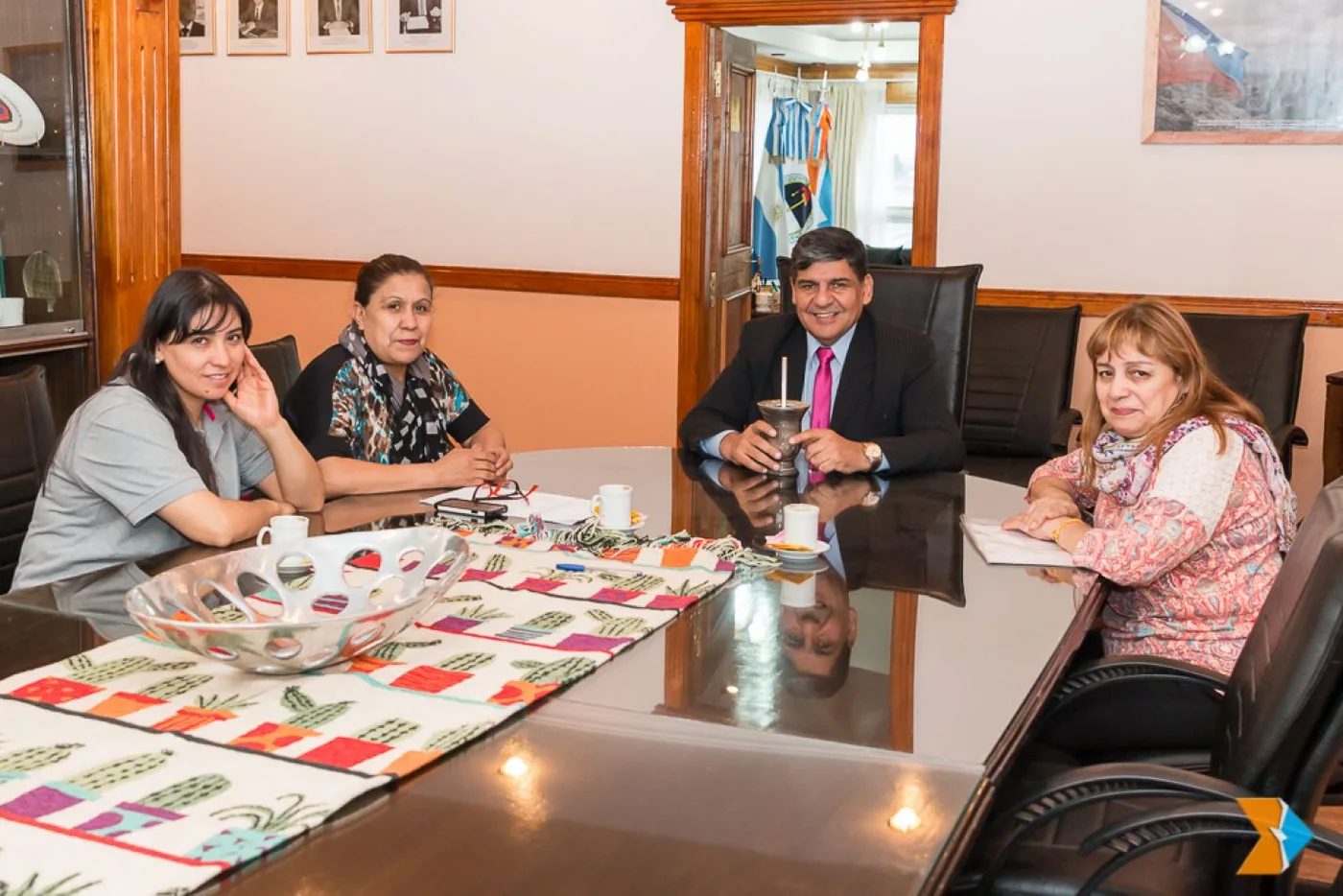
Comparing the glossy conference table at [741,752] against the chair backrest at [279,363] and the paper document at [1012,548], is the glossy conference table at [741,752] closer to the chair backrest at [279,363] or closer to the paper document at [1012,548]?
the paper document at [1012,548]

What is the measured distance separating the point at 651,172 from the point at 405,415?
282 centimetres

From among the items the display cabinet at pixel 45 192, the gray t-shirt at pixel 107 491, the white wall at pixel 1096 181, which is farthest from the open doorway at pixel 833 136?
the gray t-shirt at pixel 107 491

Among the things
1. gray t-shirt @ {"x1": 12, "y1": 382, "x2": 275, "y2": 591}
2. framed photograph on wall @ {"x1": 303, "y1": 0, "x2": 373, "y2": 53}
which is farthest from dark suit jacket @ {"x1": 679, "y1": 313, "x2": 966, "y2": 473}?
framed photograph on wall @ {"x1": 303, "y1": 0, "x2": 373, "y2": 53}

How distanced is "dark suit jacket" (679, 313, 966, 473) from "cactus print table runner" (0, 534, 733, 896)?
135cm

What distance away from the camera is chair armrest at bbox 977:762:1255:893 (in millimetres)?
1458

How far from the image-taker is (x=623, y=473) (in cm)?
286

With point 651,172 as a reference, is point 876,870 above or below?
below

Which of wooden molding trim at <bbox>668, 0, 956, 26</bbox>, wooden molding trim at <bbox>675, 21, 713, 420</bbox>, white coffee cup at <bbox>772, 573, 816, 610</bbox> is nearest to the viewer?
white coffee cup at <bbox>772, 573, 816, 610</bbox>

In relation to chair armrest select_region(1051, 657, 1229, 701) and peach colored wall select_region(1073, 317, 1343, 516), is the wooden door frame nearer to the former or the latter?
peach colored wall select_region(1073, 317, 1343, 516)

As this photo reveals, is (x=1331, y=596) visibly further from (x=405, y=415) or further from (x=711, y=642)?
(x=405, y=415)

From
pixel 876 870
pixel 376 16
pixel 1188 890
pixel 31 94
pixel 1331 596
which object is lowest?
pixel 1188 890

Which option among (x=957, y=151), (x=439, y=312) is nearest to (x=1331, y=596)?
(x=957, y=151)

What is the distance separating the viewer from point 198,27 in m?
6.29

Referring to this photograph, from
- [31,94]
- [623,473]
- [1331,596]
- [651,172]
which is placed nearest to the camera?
[1331,596]
